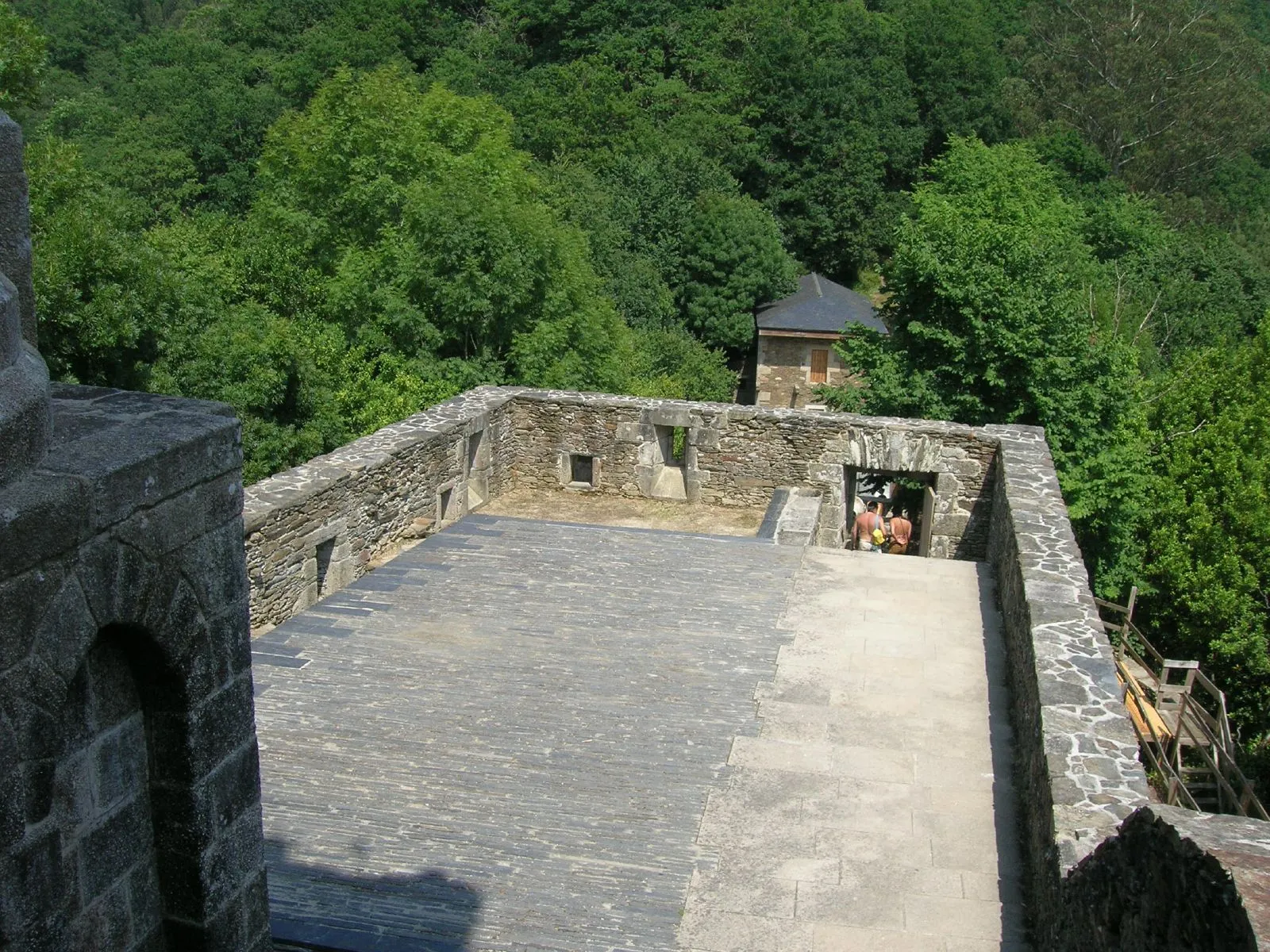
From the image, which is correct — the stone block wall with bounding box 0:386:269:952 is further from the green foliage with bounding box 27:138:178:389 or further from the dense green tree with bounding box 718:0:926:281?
the dense green tree with bounding box 718:0:926:281

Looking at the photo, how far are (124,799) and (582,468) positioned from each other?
10909 mm

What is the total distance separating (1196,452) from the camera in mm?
26016

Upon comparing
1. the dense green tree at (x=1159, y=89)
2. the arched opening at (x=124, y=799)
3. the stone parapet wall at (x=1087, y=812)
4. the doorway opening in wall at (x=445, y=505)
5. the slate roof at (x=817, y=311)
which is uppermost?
the dense green tree at (x=1159, y=89)

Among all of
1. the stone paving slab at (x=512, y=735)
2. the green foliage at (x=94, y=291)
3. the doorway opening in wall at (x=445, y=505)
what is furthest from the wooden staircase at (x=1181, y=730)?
the green foliage at (x=94, y=291)

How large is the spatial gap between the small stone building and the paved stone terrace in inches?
1218

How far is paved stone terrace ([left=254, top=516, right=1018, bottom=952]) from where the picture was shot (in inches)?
254

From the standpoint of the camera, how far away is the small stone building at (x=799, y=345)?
4191cm

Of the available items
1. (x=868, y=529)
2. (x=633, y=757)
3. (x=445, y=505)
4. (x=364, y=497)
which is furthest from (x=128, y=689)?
(x=868, y=529)

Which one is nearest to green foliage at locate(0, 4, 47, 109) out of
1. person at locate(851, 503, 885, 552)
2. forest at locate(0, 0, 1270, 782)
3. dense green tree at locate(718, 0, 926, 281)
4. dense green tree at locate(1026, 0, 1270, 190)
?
forest at locate(0, 0, 1270, 782)

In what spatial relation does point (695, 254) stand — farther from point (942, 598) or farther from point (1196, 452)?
point (942, 598)

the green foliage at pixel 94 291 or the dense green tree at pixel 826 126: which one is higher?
the dense green tree at pixel 826 126

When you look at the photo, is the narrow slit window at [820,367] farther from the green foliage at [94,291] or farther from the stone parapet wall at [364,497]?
the stone parapet wall at [364,497]

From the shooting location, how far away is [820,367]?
42.4 meters

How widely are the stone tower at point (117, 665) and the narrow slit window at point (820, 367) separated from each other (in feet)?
129
